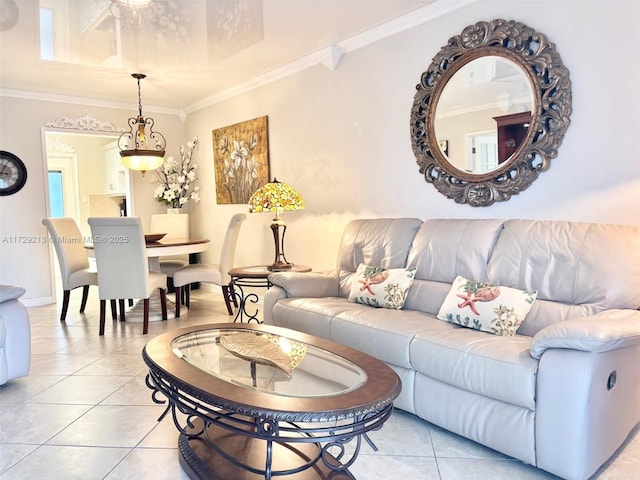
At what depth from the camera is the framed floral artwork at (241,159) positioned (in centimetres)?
489

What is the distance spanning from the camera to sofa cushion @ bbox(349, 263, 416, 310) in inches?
112

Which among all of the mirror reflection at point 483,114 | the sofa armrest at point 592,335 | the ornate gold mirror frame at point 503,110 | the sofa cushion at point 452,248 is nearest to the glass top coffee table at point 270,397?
the sofa armrest at point 592,335

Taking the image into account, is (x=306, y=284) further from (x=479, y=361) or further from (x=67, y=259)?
(x=67, y=259)

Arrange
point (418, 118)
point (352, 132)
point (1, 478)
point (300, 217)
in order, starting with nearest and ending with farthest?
point (1, 478)
point (418, 118)
point (352, 132)
point (300, 217)

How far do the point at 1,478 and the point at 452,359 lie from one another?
199 cm

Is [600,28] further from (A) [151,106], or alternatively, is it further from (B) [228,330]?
(A) [151,106]

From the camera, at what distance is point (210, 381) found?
170 centimetres

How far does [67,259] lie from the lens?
14.8 feet

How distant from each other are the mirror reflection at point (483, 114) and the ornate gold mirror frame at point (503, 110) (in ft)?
0.03

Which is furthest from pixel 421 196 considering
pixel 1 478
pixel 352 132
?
pixel 1 478

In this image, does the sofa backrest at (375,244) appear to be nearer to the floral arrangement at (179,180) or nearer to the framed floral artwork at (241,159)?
the framed floral artwork at (241,159)

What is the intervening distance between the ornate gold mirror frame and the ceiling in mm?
459

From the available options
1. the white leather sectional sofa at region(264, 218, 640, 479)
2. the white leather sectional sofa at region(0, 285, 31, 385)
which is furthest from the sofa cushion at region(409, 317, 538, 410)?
the white leather sectional sofa at region(0, 285, 31, 385)

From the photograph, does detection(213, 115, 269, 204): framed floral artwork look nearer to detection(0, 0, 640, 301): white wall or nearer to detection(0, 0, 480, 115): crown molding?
detection(0, 0, 640, 301): white wall
